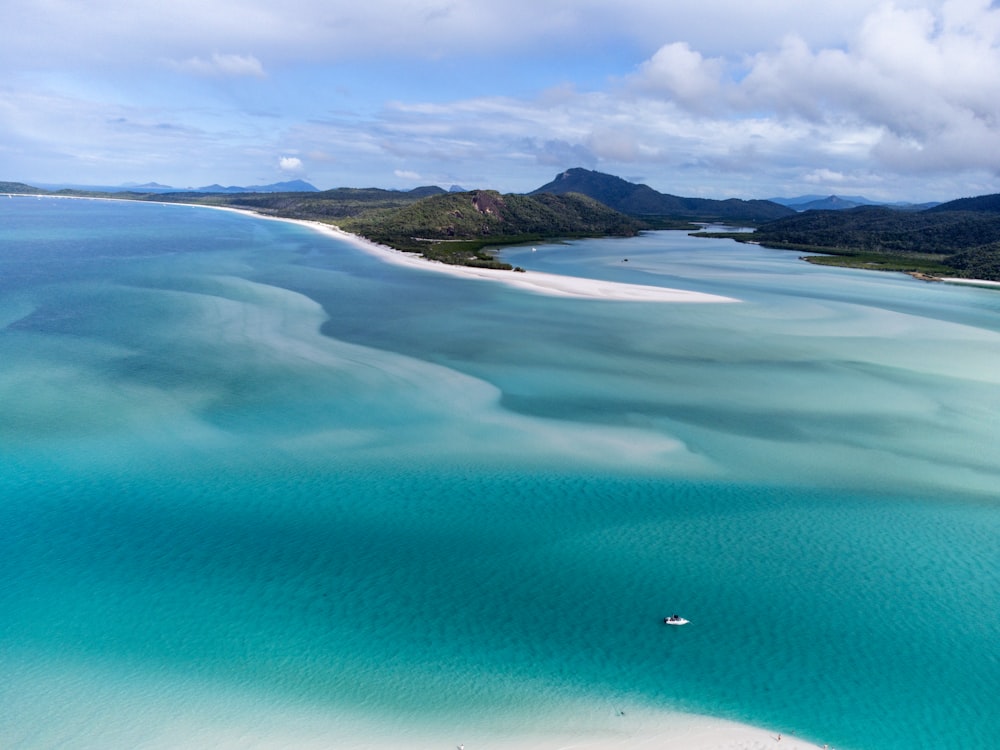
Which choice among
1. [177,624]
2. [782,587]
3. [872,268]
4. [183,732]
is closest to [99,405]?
[177,624]

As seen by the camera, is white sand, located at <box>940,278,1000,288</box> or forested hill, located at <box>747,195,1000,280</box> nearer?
white sand, located at <box>940,278,1000,288</box>

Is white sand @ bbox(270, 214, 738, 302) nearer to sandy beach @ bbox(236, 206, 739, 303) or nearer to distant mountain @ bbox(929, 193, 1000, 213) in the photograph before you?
sandy beach @ bbox(236, 206, 739, 303)

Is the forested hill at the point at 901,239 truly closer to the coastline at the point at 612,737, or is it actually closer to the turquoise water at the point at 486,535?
the turquoise water at the point at 486,535

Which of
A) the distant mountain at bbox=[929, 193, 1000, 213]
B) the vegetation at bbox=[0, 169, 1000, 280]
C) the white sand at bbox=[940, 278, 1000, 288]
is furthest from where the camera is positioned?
the distant mountain at bbox=[929, 193, 1000, 213]

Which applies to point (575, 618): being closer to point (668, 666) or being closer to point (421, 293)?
point (668, 666)

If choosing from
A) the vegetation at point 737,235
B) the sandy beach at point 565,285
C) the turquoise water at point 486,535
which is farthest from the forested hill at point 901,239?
the turquoise water at point 486,535

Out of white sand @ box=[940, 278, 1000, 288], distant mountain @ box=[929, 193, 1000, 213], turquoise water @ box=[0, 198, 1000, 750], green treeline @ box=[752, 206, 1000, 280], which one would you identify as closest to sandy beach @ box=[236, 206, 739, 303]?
turquoise water @ box=[0, 198, 1000, 750]
